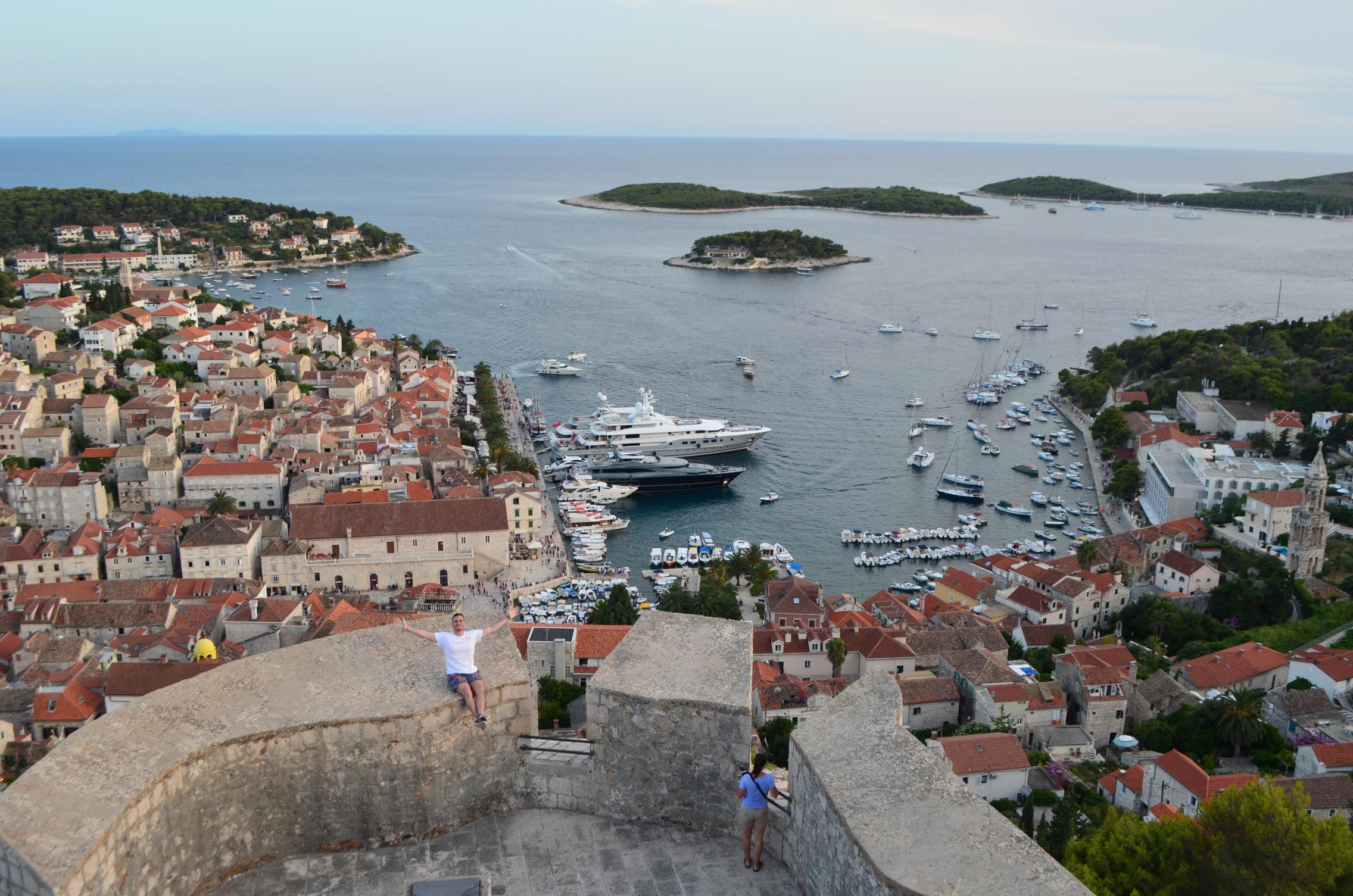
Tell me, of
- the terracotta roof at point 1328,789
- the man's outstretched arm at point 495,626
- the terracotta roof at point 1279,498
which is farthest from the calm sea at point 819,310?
the man's outstretched arm at point 495,626

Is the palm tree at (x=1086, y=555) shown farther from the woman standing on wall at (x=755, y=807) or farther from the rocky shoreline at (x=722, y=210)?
the rocky shoreline at (x=722, y=210)

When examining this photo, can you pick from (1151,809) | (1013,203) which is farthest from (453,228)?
(1151,809)

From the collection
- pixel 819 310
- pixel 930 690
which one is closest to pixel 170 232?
pixel 819 310

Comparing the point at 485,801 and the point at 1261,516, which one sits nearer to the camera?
the point at 485,801

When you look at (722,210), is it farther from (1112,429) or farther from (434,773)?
(434,773)

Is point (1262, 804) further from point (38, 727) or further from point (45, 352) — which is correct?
point (45, 352)
